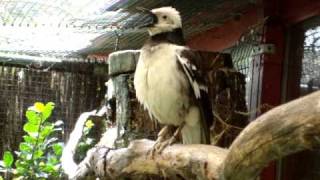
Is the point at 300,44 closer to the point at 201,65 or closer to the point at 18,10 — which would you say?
the point at 201,65

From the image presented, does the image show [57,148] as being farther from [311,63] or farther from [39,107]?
[311,63]

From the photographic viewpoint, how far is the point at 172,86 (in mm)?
2541

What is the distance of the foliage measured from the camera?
4.55 meters

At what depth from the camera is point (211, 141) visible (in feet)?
8.96

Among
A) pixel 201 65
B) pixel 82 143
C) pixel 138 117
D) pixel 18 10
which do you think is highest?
pixel 18 10

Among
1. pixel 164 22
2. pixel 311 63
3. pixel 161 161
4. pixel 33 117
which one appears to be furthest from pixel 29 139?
pixel 161 161

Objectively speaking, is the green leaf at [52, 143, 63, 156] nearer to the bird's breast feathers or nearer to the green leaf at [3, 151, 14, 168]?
the green leaf at [3, 151, 14, 168]

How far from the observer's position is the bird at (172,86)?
99.3 inches

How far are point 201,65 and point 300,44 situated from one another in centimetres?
95

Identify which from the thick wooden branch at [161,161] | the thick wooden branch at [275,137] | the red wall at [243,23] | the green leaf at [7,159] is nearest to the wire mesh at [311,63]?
the red wall at [243,23]

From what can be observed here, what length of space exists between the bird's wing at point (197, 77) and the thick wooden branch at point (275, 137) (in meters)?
1.01

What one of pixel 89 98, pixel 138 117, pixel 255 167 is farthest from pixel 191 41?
pixel 255 167

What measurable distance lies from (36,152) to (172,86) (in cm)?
233

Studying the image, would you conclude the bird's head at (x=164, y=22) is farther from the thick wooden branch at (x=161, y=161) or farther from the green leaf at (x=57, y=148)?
the green leaf at (x=57, y=148)
